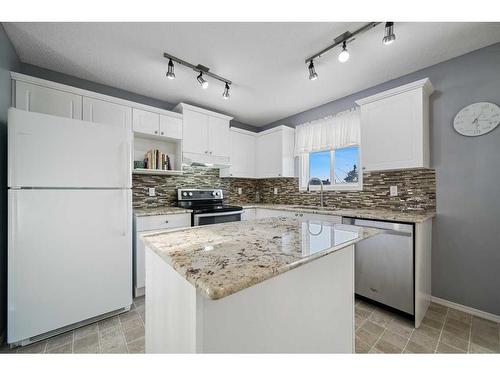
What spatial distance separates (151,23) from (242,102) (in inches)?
62.7

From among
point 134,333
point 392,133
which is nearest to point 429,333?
point 392,133

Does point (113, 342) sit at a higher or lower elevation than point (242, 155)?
lower

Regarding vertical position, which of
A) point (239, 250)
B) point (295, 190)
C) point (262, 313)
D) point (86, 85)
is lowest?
point (262, 313)

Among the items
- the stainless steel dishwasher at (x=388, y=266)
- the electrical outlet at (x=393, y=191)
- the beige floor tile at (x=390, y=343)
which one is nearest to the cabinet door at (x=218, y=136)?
the stainless steel dishwasher at (x=388, y=266)

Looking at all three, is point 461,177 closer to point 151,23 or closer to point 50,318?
point 151,23

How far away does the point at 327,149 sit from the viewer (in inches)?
121

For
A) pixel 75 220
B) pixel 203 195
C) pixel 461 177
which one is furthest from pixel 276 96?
pixel 75 220

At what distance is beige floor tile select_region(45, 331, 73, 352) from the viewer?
1.56 m

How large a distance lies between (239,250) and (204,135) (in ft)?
8.33

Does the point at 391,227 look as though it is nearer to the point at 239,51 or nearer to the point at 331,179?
the point at 331,179

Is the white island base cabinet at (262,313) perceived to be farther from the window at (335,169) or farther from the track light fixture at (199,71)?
the window at (335,169)

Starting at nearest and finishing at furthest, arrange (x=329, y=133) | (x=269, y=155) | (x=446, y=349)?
(x=446, y=349) → (x=329, y=133) → (x=269, y=155)

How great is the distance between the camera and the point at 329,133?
3023 millimetres

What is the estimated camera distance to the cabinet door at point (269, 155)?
3.46 metres
